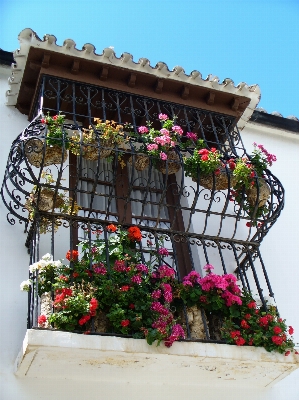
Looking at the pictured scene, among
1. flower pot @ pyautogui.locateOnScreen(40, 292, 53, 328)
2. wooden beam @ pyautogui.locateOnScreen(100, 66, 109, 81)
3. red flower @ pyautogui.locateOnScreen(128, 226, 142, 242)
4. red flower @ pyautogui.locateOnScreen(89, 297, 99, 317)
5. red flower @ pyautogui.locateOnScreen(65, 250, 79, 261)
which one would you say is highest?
wooden beam @ pyautogui.locateOnScreen(100, 66, 109, 81)

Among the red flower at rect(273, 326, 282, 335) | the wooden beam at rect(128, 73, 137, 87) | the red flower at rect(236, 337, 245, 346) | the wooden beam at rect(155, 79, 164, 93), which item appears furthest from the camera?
the wooden beam at rect(155, 79, 164, 93)

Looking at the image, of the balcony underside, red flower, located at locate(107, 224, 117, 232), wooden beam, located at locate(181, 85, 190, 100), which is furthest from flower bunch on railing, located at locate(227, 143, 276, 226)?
the balcony underside

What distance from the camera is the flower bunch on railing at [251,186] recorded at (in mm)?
5781

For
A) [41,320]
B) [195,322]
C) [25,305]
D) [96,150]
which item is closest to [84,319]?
[41,320]

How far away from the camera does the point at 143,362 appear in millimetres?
4570

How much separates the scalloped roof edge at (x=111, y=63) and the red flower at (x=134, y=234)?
6.42 ft

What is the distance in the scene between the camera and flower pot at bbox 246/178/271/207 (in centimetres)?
584

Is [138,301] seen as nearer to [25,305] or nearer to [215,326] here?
[215,326]

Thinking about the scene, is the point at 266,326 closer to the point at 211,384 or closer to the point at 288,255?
the point at 211,384

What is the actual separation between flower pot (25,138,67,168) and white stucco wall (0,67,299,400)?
662 mm

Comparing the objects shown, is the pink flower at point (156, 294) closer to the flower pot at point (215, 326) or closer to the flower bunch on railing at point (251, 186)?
the flower pot at point (215, 326)

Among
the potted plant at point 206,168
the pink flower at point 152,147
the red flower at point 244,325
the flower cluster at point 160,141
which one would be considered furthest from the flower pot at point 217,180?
the red flower at point 244,325

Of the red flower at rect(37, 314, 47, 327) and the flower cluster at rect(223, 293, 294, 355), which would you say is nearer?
the red flower at rect(37, 314, 47, 327)

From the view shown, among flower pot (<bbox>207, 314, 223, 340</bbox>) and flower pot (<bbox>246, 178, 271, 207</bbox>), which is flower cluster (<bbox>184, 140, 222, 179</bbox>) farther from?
flower pot (<bbox>207, 314, 223, 340</bbox>)
